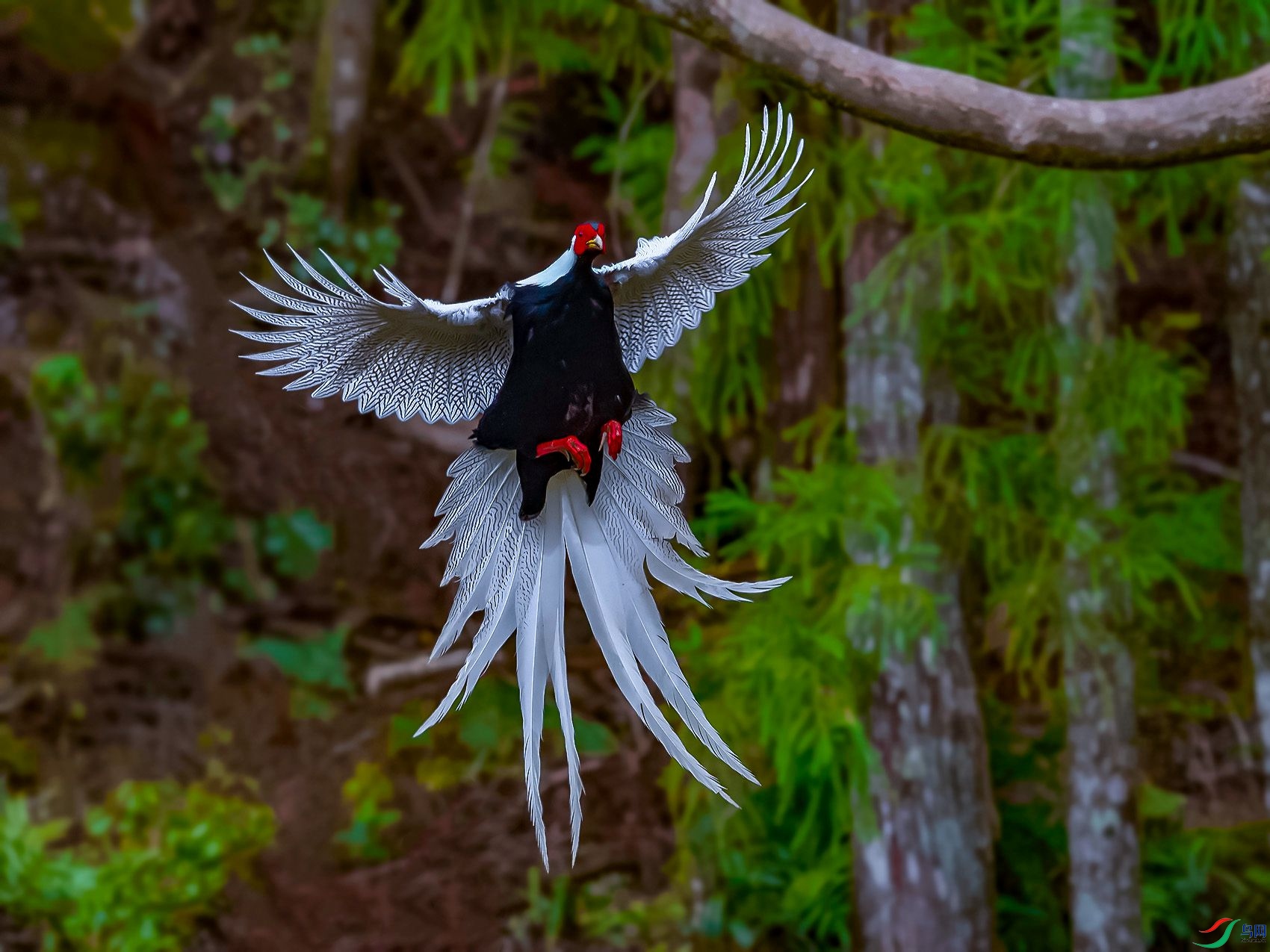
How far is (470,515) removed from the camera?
1.43m

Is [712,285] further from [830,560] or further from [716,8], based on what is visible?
[830,560]

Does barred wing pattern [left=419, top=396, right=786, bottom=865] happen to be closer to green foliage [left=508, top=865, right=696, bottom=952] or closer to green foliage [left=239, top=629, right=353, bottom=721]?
green foliage [left=508, top=865, right=696, bottom=952]

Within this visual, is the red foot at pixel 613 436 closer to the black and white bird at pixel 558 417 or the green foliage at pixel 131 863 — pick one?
the black and white bird at pixel 558 417

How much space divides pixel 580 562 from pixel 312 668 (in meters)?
2.87

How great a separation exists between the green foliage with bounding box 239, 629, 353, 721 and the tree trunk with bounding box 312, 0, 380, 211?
1.50 metres

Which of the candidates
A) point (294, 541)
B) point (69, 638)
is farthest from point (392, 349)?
point (69, 638)

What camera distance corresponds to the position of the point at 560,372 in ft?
3.99

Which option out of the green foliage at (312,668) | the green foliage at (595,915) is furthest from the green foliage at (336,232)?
the green foliage at (595,915)

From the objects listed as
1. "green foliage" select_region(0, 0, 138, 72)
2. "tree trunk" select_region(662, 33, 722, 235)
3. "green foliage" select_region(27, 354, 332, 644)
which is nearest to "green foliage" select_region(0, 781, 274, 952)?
"green foliage" select_region(27, 354, 332, 644)

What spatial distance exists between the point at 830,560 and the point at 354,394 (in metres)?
1.87

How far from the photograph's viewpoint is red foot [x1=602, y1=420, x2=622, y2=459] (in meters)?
1.27

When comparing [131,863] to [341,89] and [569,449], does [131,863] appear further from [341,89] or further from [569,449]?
[569,449]

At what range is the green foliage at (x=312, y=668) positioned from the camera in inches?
157

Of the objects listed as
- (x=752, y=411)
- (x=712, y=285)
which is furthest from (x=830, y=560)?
(x=712, y=285)
